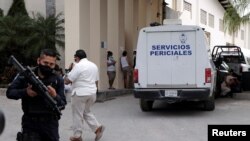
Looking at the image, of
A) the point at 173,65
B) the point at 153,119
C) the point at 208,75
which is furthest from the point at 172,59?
the point at 153,119

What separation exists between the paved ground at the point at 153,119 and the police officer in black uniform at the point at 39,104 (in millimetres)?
4101

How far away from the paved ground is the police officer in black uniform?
13.5 ft

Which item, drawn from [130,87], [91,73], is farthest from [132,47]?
[91,73]

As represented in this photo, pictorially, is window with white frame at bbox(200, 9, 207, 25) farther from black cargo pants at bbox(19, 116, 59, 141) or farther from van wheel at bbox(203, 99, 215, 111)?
black cargo pants at bbox(19, 116, 59, 141)

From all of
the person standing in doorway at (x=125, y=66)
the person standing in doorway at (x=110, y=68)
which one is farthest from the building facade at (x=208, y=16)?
the person standing in doorway at (x=110, y=68)

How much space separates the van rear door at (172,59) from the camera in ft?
39.7

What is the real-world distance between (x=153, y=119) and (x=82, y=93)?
368 cm

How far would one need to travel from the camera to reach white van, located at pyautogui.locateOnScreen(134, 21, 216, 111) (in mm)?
12031

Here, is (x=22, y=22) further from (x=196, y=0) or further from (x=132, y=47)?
(x=196, y=0)

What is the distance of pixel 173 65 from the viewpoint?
40.1 feet

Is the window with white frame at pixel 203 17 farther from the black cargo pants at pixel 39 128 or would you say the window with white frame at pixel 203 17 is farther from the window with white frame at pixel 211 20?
the black cargo pants at pixel 39 128

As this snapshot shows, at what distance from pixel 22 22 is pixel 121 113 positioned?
914cm

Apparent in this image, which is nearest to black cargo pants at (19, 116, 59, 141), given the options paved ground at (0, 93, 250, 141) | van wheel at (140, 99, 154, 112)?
paved ground at (0, 93, 250, 141)

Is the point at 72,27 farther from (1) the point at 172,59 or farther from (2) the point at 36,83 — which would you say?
(2) the point at 36,83
